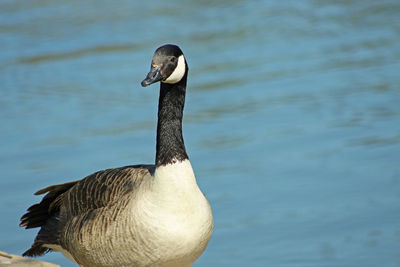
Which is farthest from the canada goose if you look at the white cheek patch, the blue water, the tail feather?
the blue water

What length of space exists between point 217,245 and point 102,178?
184 cm

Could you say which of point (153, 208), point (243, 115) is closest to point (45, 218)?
point (153, 208)

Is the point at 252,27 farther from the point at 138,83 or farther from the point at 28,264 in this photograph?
the point at 28,264

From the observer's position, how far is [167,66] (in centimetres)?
561

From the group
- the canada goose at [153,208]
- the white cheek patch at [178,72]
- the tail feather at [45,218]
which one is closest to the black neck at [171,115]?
the canada goose at [153,208]

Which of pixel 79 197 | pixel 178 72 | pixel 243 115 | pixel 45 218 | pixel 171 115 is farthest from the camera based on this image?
pixel 243 115

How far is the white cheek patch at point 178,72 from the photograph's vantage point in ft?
18.8

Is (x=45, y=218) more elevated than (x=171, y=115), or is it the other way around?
(x=171, y=115)

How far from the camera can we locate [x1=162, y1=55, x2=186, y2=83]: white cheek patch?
18.8 ft

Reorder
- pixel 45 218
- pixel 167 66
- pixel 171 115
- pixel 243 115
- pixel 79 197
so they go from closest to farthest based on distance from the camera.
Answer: pixel 167 66, pixel 171 115, pixel 79 197, pixel 45 218, pixel 243 115

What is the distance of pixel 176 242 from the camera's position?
549cm

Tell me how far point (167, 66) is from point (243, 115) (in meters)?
5.44

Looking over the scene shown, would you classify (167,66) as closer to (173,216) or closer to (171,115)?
(171,115)

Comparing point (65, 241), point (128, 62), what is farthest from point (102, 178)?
point (128, 62)
